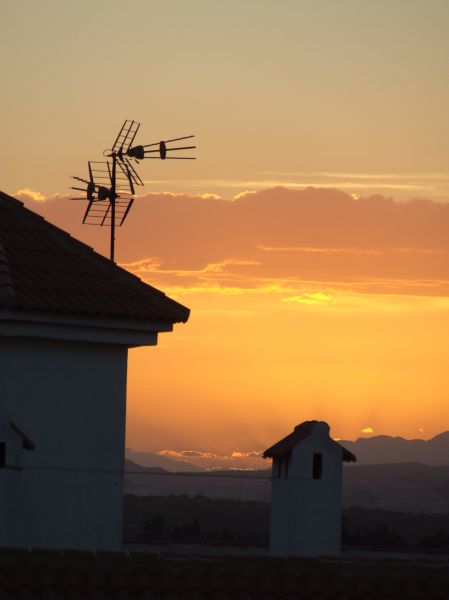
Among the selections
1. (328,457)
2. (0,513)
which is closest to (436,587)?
(328,457)

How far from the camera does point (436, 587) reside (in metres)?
15.7

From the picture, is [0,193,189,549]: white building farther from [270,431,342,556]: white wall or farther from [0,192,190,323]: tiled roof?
[270,431,342,556]: white wall

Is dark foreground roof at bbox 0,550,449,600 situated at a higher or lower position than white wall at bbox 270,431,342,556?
lower

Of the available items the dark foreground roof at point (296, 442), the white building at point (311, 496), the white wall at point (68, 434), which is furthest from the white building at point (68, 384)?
the white building at point (311, 496)

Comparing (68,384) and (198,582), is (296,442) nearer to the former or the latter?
(198,582)

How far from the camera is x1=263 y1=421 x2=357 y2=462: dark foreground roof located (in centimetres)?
1869

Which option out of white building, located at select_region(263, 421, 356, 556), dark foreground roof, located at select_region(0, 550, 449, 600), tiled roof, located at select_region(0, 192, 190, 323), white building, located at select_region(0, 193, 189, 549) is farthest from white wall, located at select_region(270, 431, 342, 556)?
tiled roof, located at select_region(0, 192, 190, 323)

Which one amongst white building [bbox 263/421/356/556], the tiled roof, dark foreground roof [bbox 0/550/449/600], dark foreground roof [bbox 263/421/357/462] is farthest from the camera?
the tiled roof

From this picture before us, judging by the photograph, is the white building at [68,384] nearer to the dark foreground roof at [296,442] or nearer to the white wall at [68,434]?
the white wall at [68,434]

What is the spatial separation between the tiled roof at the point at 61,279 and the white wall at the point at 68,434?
2.36ft

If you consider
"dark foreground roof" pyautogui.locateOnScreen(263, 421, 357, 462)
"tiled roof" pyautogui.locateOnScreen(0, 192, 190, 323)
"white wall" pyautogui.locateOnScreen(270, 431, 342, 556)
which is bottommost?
"white wall" pyautogui.locateOnScreen(270, 431, 342, 556)

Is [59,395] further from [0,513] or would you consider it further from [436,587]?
[436,587]

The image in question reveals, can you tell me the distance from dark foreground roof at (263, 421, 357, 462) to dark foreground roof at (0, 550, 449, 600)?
289 centimetres

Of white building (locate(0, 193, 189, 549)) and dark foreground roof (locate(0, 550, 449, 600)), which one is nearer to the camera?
dark foreground roof (locate(0, 550, 449, 600))
